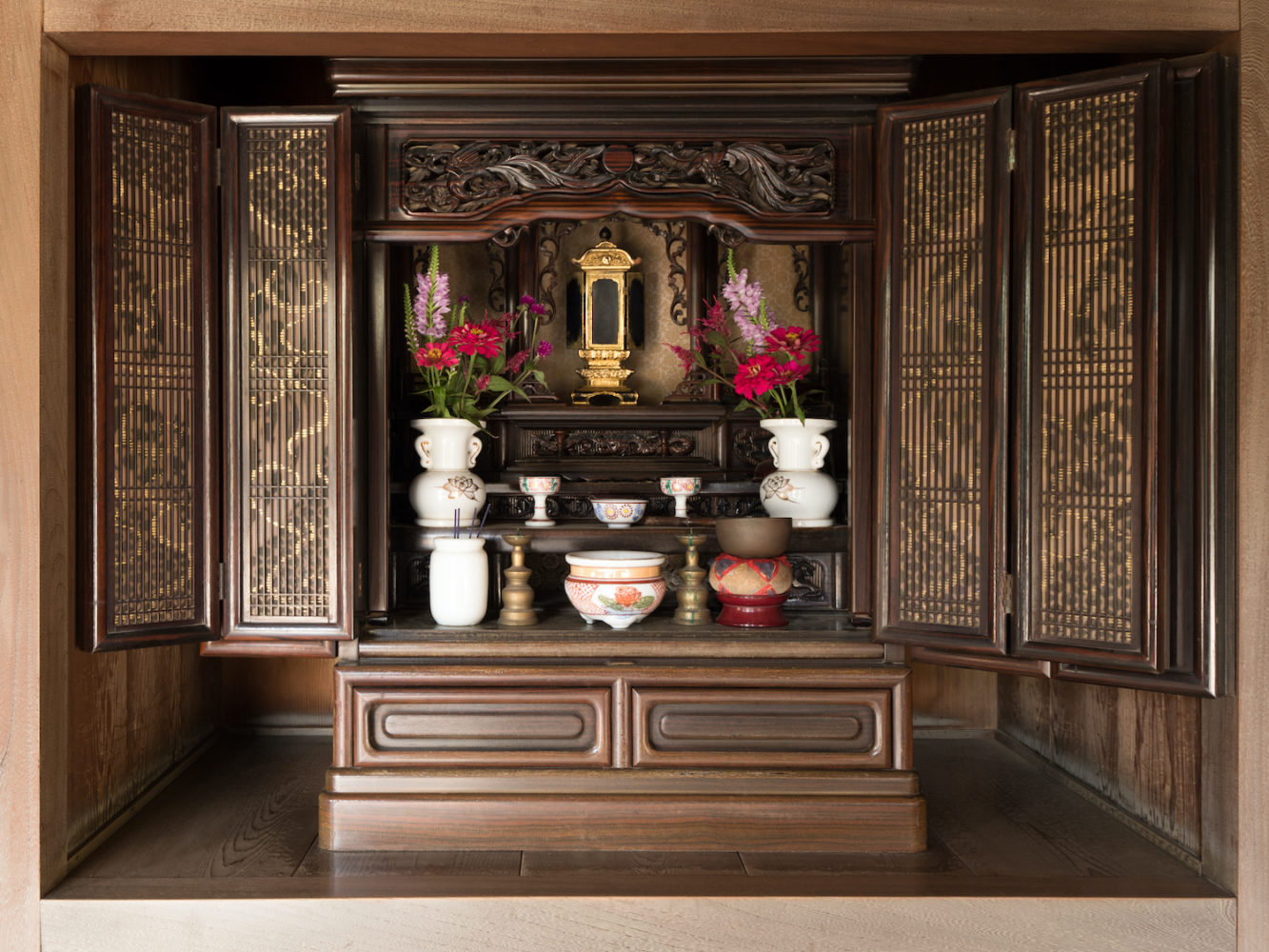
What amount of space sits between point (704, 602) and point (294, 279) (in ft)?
4.08

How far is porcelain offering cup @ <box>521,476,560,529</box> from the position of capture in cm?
261

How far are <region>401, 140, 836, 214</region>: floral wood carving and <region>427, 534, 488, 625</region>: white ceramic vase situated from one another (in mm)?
799

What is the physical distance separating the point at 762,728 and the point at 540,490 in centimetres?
83

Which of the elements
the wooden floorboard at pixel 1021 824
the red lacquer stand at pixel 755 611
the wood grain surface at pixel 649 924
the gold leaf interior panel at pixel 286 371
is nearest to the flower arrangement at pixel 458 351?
the gold leaf interior panel at pixel 286 371

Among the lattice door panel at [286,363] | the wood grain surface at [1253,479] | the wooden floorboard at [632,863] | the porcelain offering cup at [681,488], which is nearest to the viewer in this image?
the wood grain surface at [1253,479]

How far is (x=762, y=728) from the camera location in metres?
2.29

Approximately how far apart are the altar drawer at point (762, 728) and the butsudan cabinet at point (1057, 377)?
22cm

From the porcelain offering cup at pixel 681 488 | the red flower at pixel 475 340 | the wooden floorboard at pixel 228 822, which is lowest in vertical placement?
the wooden floorboard at pixel 228 822

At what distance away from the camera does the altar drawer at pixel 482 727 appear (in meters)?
2.28

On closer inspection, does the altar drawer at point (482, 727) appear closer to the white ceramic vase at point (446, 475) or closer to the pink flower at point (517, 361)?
the white ceramic vase at point (446, 475)

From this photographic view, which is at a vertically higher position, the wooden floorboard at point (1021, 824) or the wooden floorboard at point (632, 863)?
the wooden floorboard at point (632, 863)

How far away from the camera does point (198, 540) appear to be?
225cm

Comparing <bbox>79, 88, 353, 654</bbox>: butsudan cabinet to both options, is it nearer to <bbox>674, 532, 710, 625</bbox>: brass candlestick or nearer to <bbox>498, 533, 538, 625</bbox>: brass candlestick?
<bbox>498, 533, 538, 625</bbox>: brass candlestick

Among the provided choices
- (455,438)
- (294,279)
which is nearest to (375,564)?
(455,438)
